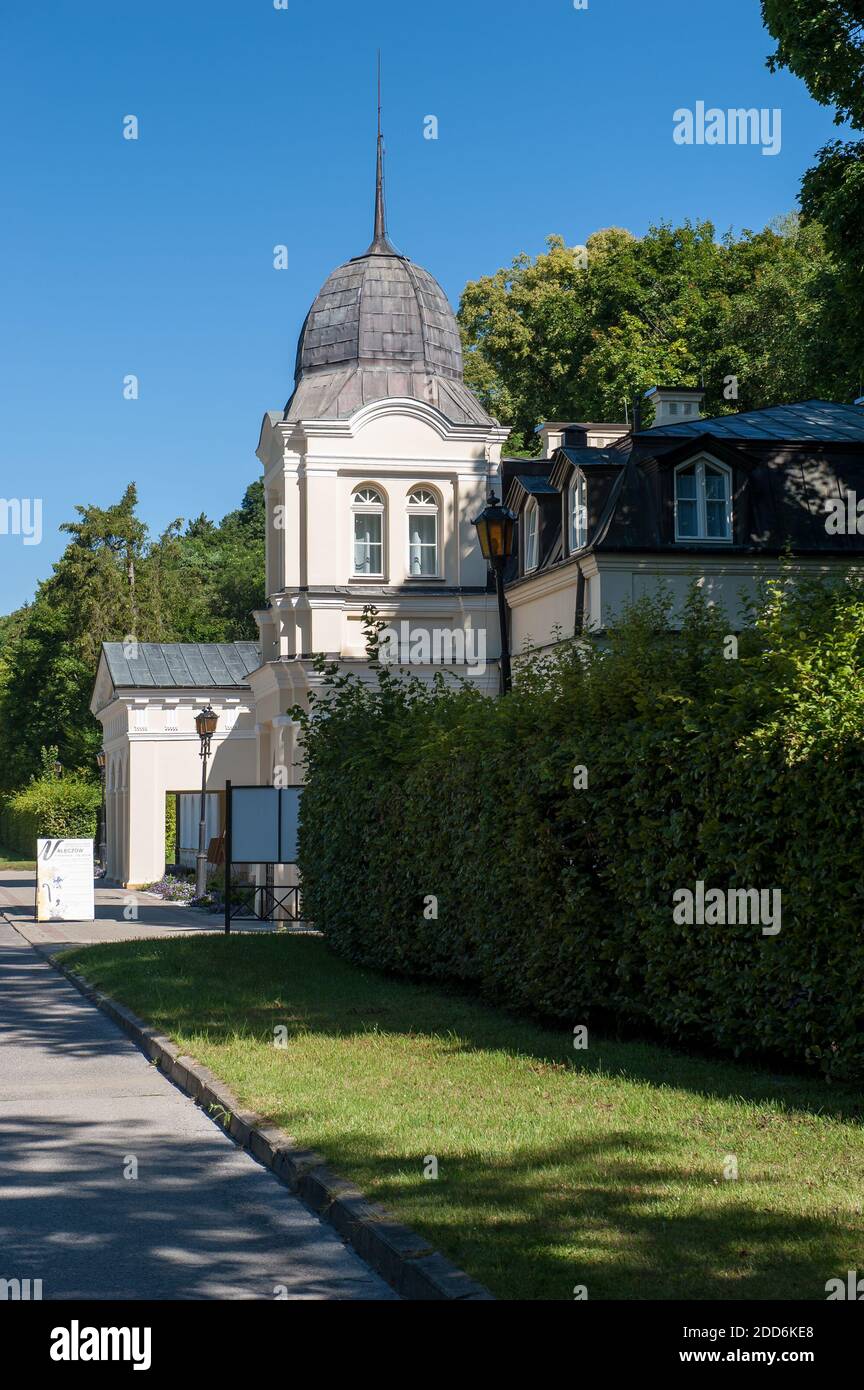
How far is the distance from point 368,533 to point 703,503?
894cm

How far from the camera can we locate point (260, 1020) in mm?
13430

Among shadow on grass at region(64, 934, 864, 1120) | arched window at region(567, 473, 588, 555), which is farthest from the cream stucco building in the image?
shadow on grass at region(64, 934, 864, 1120)

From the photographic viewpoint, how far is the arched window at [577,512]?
93.8ft

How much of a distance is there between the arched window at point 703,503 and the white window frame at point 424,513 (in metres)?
7.95

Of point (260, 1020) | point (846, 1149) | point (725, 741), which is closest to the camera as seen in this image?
point (846, 1149)

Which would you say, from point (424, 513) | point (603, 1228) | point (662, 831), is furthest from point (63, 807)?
point (603, 1228)

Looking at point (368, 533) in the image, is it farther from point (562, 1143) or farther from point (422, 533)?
point (562, 1143)

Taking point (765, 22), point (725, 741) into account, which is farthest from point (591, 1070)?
point (765, 22)

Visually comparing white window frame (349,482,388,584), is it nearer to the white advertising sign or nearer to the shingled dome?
the shingled dome

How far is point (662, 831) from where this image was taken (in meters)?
10.8

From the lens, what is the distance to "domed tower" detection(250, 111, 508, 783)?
1320 inches

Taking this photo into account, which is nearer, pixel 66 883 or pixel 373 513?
pixel 66 883
